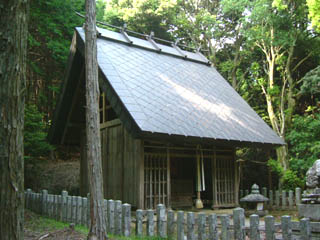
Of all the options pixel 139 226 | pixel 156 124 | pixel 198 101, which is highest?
pixel 198 101

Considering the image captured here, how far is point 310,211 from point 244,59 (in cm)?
1652

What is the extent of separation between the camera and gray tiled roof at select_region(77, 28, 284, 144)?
9.62 meters

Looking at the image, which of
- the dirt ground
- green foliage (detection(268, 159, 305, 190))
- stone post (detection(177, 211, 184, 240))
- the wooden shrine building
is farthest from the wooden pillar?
green foliage (detection(268, 159, 305, 190))

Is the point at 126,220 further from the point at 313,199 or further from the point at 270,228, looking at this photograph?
the point at 313,199

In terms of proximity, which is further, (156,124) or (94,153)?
(156,124)

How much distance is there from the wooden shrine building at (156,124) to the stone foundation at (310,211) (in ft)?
11.4

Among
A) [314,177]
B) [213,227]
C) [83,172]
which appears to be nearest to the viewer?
[213,227]

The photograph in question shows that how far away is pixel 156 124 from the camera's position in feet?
29.7

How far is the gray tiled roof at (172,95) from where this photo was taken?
962 cm

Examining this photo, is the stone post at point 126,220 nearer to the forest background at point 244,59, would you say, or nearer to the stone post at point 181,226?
the stone post at point 181,226

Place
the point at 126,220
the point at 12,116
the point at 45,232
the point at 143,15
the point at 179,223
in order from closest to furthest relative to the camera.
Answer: the point at 12,116, the point at 179,223, the point at 126,220, the point at 45,232, the point at 143,15

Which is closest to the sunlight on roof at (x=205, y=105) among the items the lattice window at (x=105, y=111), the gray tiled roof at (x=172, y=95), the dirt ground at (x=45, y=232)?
the gray tiled roof at (x=172, y=95)

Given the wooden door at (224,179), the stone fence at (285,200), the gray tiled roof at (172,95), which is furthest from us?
the stone fence at (285,200)

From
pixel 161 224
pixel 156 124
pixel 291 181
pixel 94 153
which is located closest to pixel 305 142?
pixel 291 181
